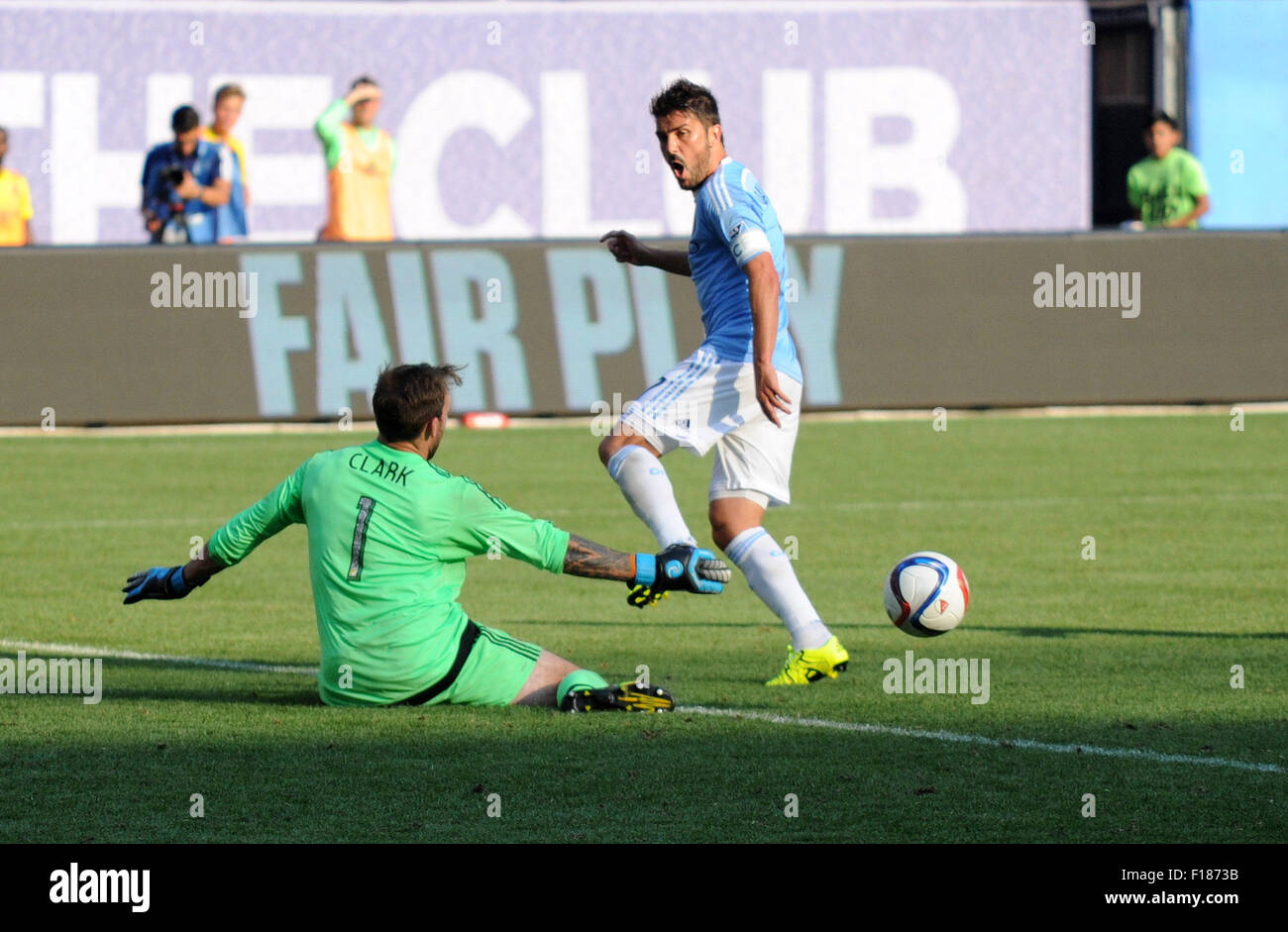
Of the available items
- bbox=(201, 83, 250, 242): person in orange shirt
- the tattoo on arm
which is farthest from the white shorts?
bbox=(201, 83, 250, 242): person in orange shirt

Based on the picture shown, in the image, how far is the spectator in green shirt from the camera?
63.7 feet

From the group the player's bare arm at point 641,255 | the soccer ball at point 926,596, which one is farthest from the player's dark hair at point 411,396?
the soccer ball at point 926,596

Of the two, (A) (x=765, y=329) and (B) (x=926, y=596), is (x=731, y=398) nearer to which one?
(A) (x=765, y=329)

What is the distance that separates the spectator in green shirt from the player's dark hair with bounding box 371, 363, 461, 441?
13.9 m

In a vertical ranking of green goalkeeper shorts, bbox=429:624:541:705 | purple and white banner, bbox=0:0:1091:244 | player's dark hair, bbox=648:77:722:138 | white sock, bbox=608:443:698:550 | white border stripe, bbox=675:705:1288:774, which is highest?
purple and white banner, bbox=0:0:1091:244

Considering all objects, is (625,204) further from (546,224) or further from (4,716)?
(4,716)

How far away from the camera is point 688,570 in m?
6.02

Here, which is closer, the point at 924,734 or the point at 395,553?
the point at 924,734

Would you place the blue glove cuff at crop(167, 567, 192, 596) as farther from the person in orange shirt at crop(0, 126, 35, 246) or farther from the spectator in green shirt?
the spectator in green shirt

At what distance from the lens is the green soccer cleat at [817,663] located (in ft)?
23.9

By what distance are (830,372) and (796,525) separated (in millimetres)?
6268

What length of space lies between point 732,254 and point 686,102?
1.88 ft

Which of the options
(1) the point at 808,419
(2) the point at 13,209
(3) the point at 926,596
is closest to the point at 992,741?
(3) the point at 926,596

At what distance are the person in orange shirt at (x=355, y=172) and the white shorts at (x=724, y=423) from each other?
39.9 ft
